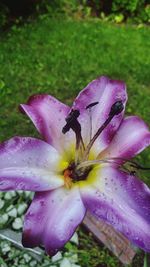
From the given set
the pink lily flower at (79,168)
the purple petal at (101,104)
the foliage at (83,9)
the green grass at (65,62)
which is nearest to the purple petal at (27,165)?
the pink lily flower at (79,168)

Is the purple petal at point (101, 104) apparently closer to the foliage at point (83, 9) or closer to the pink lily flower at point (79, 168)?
the pink lily flower at point (79, 168)

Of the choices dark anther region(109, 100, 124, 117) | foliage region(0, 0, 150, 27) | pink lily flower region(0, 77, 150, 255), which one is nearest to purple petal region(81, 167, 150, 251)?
pink lily flower region(0, 77, 150, 255)

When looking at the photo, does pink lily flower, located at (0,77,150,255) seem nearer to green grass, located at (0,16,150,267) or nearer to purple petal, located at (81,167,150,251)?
purple petal, located at (81,167,150,251)

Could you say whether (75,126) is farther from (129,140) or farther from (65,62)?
(65,62)

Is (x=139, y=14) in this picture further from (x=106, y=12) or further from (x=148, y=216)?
(x=148, y=216)

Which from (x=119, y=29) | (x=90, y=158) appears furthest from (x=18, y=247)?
(x=119, y=29)

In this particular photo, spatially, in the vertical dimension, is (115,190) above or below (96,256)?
above
